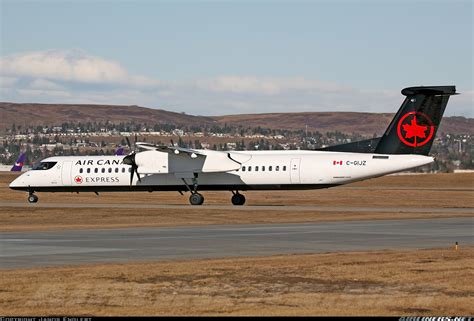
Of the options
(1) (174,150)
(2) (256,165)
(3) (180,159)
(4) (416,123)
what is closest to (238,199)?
(2) (256,165)

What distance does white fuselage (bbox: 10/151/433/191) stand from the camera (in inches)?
2228

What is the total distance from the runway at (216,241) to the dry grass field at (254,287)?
230 centimetres

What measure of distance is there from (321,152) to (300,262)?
116ft

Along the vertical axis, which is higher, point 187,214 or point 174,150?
point 174,150

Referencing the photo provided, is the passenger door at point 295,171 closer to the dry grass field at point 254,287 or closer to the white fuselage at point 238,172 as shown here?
the white fuselage at point 238,172

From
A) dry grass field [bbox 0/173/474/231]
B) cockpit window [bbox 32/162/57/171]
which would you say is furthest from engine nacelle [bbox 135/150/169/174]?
cockpit window [bbox 32/162/57/171]

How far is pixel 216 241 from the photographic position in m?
31.6

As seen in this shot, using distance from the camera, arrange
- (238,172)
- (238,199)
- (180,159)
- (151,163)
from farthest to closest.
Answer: (238,199), (180,159), (151,163), (238,172)

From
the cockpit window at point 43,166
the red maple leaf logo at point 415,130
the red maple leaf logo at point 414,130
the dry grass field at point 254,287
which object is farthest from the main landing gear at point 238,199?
the dry grass field at point 254,287

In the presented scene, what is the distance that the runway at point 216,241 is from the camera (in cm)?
2633

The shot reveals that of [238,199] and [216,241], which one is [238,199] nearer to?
[238,199]

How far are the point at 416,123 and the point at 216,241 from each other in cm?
2723

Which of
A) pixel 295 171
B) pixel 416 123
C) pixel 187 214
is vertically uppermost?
pixel 416 123

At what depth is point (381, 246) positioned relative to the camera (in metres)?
29.4
